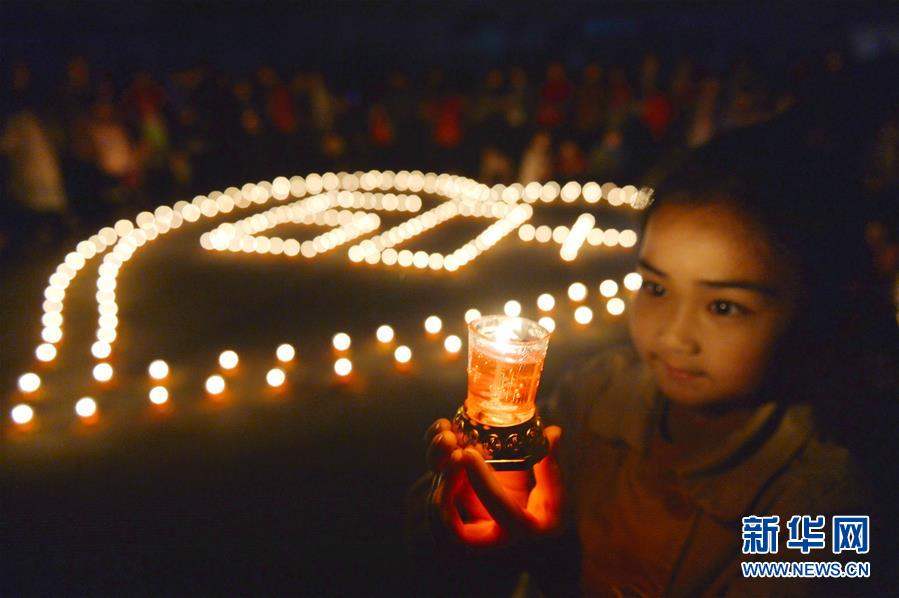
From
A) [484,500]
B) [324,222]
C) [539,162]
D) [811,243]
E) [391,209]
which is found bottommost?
[484,500]

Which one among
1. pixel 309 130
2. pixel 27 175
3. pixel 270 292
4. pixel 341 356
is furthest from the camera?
pixel 309 130

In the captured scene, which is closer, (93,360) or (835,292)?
(835,292)

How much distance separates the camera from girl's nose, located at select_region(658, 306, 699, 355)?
48.1 inches

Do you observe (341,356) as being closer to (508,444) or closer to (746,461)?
(508,444)

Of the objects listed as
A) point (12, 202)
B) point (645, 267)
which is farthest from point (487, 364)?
point (12, 202)

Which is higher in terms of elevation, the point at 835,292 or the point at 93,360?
the point at 835,292

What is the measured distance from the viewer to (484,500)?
119cm

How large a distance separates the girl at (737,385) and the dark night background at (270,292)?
18 cm

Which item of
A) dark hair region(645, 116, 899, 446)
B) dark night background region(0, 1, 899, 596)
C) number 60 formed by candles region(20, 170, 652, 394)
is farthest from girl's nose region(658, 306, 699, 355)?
number 60 formed by candles region(20, 170, 652, 394)

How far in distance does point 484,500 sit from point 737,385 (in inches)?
21.7

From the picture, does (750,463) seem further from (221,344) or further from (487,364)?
(221,344)

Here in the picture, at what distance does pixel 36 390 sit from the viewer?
134 inches

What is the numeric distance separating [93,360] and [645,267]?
11.8 ft

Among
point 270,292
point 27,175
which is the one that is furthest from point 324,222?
point 27,175
